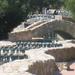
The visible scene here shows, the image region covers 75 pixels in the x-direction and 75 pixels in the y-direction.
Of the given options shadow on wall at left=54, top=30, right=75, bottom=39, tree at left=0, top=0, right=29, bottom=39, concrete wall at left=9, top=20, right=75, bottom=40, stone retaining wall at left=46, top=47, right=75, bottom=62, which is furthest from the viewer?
shadow on wall at left=54, top=30, right=75, bottom=39

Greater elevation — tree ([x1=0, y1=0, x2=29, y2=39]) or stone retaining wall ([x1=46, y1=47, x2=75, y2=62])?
tree ([x1=0, y1=0, x2=29, y2=39])

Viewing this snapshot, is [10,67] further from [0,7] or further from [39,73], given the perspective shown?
[0,7]

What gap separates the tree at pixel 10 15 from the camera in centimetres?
2072

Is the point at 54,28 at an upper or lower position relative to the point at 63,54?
upper

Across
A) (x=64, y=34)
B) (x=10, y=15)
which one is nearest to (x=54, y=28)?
(x=64, y=34)

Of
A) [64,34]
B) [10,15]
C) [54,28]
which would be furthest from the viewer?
[64,34]

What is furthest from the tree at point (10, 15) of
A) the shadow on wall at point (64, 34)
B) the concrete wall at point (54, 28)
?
the shadow on wall at point (64, 34)

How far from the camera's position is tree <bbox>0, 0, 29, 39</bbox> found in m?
20.7

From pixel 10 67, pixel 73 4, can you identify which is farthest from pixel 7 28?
pixel 10 67

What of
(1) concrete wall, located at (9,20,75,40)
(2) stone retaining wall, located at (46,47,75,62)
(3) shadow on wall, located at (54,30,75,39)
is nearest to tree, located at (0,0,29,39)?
(1) concrete wall, located at (9,20,75,40)

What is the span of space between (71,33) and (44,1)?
774 inches

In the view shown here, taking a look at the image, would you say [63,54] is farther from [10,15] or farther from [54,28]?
[54,28]

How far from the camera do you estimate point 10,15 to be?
21.3 m

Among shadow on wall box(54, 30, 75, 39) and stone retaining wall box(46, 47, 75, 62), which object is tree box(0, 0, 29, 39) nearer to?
stone retaining wall box(46, 47, 75, 62)
